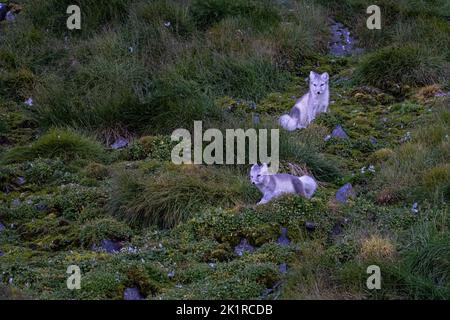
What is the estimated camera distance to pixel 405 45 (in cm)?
1403

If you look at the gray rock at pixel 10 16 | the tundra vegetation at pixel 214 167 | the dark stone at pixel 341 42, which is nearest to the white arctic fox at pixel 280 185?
the tundra vegetation at pixel 214 167

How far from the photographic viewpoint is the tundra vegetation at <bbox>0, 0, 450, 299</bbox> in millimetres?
7762

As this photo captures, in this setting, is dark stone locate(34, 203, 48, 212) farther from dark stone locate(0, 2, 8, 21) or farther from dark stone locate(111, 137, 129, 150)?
dark stone locate(0, 2, 8, 21)

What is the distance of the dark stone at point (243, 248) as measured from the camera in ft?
28.3

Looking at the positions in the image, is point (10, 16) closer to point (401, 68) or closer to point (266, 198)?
point (401, 68)

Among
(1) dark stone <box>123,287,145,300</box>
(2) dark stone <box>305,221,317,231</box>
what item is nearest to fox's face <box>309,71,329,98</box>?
(2) dark stone <box>305,221,317,231</box>

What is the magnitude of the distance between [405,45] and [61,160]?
A: 20.3 ft

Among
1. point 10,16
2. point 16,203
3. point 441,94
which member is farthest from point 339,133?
point 10,16

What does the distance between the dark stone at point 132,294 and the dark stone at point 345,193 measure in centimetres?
293

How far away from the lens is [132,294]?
7672 mm

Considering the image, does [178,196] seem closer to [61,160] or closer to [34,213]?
[34,213]

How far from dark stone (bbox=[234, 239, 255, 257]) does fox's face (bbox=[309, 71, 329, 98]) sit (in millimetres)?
4315
